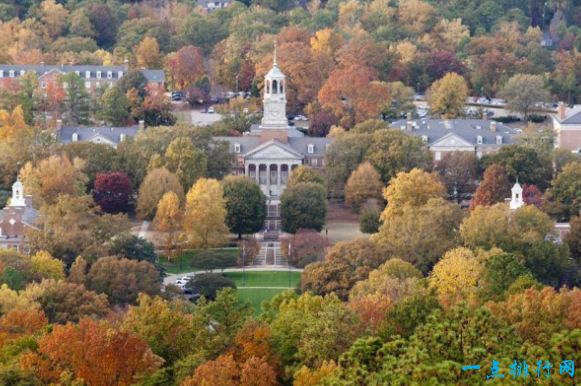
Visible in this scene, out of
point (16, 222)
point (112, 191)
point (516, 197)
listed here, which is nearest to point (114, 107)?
point (112, 191)

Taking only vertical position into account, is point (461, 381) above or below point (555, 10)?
below

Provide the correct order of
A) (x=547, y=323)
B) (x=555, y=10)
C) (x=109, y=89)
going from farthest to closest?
(x=555, y=10) → (x=109, y=89) → (x=547, y=323)

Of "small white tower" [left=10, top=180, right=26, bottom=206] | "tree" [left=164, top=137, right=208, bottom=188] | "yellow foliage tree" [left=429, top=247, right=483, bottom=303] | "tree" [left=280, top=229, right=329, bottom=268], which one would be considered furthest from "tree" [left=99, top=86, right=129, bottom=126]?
"yellow foliage tree" [left=429, top=247, right=483, bottom=303]

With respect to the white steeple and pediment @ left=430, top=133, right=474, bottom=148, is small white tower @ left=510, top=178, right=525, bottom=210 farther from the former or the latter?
the white steeple

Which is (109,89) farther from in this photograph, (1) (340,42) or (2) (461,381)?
(2) (461,381)

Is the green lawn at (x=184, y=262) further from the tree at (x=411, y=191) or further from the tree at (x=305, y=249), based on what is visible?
the tree at (x=411, y=191)

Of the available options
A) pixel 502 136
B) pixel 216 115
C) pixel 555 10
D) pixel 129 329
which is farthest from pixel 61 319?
pixel 555 10

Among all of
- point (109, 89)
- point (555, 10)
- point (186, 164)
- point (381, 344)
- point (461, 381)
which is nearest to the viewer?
point (461, 381)

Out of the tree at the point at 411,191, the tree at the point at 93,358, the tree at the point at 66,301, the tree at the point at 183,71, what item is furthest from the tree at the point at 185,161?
the tree at the point at 93,358
